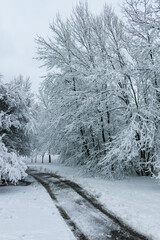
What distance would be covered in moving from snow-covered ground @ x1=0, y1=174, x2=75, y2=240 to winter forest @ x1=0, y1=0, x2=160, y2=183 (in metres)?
2.61

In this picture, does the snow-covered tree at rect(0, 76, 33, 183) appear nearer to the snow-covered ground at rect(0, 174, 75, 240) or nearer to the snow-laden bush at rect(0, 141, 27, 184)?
the snow-laden bush at rect(0, 141, 27, 184)

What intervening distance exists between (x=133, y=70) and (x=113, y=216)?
7.81 m

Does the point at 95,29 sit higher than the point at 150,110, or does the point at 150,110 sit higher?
the point at 95,29

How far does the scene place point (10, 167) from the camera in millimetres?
12352

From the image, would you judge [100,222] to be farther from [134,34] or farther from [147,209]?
[134,34]

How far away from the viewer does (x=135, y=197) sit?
9.99 m

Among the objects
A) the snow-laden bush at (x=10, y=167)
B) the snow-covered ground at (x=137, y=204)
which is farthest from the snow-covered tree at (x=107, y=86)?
Answer: the snow-laden bush at (x=10, y=167)

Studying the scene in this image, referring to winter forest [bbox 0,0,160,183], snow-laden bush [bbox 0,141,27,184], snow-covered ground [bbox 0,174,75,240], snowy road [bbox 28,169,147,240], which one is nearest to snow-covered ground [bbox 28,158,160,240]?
snowy road [bbox 28,169,147,240]

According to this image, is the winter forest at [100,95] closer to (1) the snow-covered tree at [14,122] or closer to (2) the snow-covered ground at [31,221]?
(1) the snow-covered tree at [14,122]

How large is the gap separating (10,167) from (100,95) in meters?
6.73

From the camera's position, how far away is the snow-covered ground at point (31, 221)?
19.6ft

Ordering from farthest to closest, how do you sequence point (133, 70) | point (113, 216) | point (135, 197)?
point (133, 70) → point (135, 197) → point (113, 216)

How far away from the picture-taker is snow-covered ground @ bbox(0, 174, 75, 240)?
Answer: 19.6 ft

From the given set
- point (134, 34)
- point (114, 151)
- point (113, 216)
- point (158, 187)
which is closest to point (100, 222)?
point (113, 216)
